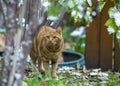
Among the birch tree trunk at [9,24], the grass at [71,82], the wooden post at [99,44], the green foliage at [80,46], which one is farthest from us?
the green foliage at [80,46]

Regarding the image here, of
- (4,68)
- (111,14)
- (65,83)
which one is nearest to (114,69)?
(65,83)

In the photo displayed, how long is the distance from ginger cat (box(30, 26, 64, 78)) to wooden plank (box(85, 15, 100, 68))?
102cm

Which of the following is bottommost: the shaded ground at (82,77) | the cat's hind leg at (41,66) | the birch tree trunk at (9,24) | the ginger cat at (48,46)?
the shaded ground at (82,77)

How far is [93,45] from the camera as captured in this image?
5.28 m

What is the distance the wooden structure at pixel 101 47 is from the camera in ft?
16.8

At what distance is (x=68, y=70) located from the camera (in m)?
4.71

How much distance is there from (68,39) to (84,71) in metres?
4.09

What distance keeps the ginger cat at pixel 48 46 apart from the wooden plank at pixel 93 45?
102 cm

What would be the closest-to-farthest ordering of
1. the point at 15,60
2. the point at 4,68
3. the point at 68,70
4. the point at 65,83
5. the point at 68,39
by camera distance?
1. the point at 15,60
2. the point at 4,68
3. the point at 65,83
4. the point at 68,70
5. the point at 68,39

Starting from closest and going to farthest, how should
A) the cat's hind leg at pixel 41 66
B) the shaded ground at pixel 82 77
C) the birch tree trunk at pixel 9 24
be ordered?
the birch tree trunk at pixel 9 24
the shaded ground at pixel 82 77
the cat's hind leg at pixel 41 66

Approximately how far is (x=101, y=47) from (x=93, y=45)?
119 mm

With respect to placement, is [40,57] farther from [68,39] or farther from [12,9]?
[68,39]

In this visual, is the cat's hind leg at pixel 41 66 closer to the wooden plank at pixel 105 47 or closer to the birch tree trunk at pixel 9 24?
the wooden plank at pixel 105 47

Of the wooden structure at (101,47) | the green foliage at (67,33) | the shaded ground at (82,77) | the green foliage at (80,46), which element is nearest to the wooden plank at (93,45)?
the wooden structure at (101,47)
